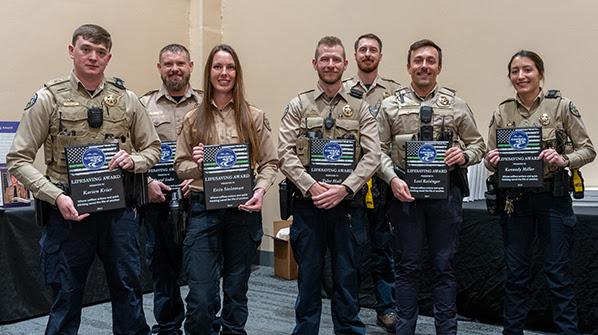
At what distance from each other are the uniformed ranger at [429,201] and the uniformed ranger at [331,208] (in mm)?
188

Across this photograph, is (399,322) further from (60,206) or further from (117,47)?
(117,47)

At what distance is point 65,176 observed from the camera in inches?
109

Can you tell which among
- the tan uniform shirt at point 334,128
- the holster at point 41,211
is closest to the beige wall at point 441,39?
the tan uniform shirt at point 334,128

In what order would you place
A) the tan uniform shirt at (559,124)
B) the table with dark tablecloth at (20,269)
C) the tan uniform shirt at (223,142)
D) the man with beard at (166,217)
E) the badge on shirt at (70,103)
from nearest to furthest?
the badge on shirt at (70,103) → the tan uniform shirt at (223,142) → the tan uniform shirt at (559,124) → the man with beard at (166,217) → the table with dark tablecloth at (20,269)

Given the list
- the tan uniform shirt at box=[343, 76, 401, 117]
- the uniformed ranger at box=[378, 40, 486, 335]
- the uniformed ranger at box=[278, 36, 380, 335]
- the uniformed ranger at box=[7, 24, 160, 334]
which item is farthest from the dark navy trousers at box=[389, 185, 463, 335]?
the uniformed ranger at box=[7, 24, 160, 334]

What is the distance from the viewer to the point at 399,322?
125 inches

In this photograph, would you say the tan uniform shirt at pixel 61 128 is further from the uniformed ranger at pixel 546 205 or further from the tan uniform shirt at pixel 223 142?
the uniformed ranger at pixel 546 205

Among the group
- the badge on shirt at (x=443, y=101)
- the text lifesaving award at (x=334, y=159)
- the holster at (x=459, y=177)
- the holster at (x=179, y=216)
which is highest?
the badge on shirt at (x=443, y=101)

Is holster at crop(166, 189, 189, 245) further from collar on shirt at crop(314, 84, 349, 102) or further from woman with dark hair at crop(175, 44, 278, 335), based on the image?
collar on shirt at crop(314, 84, 349, 102)

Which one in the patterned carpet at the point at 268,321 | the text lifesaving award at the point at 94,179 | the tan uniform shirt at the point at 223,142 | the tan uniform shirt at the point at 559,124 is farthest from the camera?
the patterned carpet at the point at 268,321

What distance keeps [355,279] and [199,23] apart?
4.14m

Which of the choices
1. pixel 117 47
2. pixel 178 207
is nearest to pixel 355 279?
pixel 178 207

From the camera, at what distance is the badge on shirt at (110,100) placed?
113 inches

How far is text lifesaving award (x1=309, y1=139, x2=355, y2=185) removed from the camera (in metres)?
3.06
